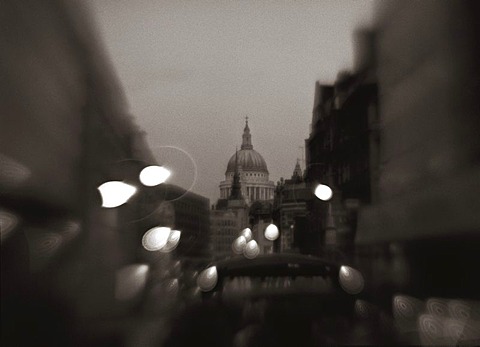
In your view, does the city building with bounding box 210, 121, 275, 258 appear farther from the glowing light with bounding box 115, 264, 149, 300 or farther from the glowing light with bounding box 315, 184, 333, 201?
the glowing light with bounding box 115, 264, 149, 300

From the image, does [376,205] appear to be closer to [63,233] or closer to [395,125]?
[395,125]

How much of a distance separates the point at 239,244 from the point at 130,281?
75.9 inches

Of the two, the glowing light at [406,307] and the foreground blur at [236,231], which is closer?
the foreground blur at [236,231]

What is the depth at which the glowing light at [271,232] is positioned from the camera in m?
6.03

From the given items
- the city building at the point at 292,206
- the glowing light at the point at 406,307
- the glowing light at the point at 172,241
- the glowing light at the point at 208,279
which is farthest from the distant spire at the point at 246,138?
the glowing light at the point at 406,307

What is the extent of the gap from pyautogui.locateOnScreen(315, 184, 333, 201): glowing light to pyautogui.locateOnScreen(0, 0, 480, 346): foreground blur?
0.04m

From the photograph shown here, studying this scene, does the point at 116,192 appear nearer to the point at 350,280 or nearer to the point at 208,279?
the point at 208,279

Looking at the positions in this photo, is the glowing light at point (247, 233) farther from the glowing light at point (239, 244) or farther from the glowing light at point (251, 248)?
the glowing light at point (251, 248)

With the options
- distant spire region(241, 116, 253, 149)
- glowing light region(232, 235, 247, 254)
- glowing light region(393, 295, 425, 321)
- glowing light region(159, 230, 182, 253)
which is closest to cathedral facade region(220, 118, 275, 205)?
distant spire region(241, 116, 253, 149)

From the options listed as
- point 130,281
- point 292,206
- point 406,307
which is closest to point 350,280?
point 406,307

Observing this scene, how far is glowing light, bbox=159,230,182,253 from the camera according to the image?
657 cm

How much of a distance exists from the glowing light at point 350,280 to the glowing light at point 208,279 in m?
1.09

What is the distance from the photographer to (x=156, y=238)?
23.3 ft

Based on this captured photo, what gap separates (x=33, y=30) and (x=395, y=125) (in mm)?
4221
